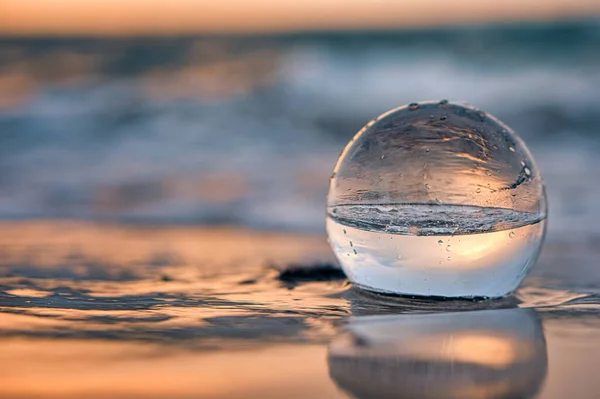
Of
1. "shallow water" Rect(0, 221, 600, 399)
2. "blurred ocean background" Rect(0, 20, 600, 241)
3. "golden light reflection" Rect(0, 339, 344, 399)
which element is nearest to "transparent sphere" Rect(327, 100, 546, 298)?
"shallow water" Rect(0, 221, 600, 399)

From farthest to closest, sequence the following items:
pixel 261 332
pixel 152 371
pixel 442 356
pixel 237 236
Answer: pixel 237 236
pixel 261 332
pixel 442 356
pixel 152 371

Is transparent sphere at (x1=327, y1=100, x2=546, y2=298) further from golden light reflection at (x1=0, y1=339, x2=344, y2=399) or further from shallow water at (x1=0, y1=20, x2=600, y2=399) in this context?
golden light reflection at (x1=0, y1=339, x2=344, y2=399)

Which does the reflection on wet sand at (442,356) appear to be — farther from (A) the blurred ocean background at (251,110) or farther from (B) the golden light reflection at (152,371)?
(A) the blurred ocean background at (251,110)

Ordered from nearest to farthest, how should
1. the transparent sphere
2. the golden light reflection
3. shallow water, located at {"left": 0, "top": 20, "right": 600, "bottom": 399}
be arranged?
the golden light reflection
shallow water, located at {"left": 0, "top": 20, "right": 600, "bottom": 399}
the transparent sphere

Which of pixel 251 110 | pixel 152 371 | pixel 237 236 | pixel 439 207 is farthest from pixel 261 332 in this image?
pixel 251 110

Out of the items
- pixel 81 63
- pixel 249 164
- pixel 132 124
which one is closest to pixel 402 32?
pixel 81 63

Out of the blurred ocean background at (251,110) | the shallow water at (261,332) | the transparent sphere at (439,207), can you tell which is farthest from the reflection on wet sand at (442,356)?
the blurred ocean background at (251,110)

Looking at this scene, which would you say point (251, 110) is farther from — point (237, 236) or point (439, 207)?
point (439, 207)
